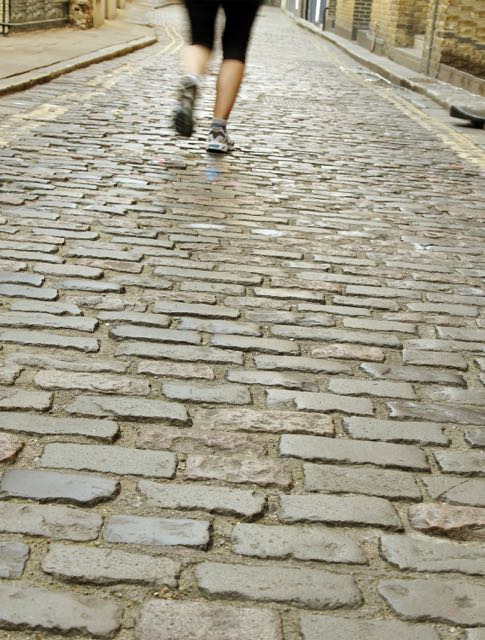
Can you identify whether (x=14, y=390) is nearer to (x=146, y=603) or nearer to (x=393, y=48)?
(x=146, y=603)

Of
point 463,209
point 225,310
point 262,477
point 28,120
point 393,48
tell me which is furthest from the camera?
point 393,48

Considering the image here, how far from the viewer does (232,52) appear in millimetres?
6285

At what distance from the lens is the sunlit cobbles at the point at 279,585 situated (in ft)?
6.10

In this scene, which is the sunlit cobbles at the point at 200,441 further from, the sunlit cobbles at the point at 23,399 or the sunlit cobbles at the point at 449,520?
the sunlit cobbles at the point at 449,520

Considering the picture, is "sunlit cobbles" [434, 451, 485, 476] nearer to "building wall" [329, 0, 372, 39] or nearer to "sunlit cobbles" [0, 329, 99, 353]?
"sunlit cobbles" [0, 329, 99, 353]

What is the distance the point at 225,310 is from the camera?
3.57 meters

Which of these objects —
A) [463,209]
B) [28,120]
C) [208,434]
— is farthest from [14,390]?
[28,120]

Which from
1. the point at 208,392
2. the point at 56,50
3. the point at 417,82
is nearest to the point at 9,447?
the point at 208,392

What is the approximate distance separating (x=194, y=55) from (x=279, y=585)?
480cm

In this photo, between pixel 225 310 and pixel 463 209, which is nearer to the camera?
pixel 225 310

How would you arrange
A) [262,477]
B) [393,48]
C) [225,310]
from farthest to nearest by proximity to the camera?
1. [393,48]
2. [225,310]
3. [262,477]

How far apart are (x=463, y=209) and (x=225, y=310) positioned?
8.70 feet

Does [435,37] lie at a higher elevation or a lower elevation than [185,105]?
higher

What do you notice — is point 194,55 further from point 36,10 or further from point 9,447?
point 36,10
